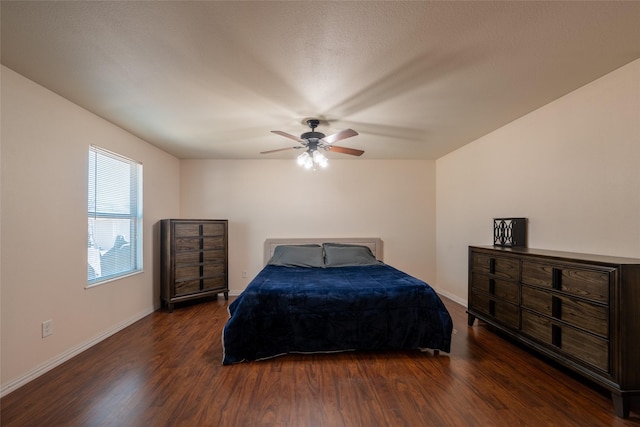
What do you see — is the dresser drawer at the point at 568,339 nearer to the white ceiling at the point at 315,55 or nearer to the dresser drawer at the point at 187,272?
the white ceiling at the point at 315,55

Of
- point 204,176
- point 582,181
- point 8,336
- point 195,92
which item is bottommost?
point 8,336

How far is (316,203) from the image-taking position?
4703mm

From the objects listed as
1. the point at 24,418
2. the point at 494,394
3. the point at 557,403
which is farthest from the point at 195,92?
the point at 557,403

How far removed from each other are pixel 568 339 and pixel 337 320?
5.78 feet

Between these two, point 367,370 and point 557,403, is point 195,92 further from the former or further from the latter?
point 557,403

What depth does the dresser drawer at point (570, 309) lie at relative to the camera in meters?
1.79

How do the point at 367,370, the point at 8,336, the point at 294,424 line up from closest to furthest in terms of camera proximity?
1. the point at 294,424
2. the point at 8,336
3. the point at 367,370

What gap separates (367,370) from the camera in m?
2.24

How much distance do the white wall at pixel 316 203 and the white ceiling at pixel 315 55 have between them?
1.76 m

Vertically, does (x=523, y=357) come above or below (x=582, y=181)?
below

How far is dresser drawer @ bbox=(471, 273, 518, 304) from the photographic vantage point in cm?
254

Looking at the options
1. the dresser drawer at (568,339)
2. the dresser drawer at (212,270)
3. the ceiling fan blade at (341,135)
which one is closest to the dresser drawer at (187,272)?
the dresser drawer at (212,270)

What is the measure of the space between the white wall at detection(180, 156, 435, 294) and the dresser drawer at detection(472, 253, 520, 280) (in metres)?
1.69

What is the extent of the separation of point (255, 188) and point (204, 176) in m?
0.89
